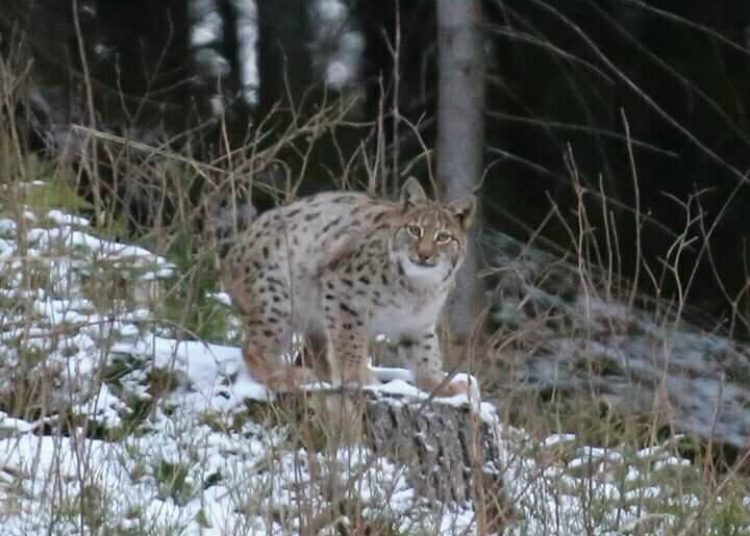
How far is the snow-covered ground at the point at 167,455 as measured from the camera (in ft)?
19.1

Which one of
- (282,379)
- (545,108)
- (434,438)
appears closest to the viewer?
(434,438)

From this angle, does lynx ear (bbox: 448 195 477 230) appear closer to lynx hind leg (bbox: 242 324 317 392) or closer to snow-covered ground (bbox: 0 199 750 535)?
lynx hind leg (bbox: 242 324 317 392)

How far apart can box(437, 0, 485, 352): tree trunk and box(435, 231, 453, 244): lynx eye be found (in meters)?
2.37

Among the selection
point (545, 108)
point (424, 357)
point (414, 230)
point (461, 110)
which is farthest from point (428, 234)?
point (545, 108)

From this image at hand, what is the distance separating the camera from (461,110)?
10391mm

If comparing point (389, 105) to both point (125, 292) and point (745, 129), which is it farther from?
point (125, 292)

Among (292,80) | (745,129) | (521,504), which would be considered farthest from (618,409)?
(292,80)

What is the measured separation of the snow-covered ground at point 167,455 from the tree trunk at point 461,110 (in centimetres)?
214

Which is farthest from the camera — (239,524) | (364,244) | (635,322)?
(635,322)

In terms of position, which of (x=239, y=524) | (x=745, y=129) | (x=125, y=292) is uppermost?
(x=745, y=129)

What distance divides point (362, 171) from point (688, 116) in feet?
5.92

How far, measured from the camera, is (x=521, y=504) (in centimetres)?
616

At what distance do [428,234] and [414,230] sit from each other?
0.05 metres

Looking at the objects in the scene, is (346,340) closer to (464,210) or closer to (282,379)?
(282,379)
